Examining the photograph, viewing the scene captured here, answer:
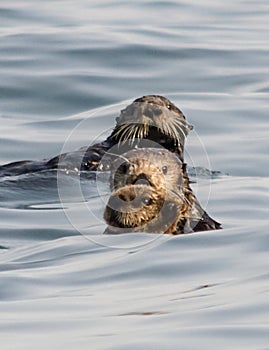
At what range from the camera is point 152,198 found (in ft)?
22.7

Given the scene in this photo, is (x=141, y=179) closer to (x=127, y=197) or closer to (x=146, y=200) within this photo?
(x=146, y=200)

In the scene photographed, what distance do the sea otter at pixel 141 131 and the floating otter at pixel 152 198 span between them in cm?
189

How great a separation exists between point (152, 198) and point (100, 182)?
103 inches

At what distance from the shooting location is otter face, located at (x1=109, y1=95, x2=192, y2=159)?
31.1 feet

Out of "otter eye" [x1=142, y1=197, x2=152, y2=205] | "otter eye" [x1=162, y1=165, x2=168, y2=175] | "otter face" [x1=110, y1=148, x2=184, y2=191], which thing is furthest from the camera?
"otter eye" [x1=162, y1=165, x2=168, y2=175]

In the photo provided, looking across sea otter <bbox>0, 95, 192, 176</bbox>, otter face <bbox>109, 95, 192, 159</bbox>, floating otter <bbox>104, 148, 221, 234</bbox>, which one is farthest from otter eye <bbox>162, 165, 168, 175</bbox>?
otter face <bbox>109, 95, 192, 159</bbox>

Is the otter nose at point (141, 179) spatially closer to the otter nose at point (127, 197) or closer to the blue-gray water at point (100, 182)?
the otter nose at point (127, 197)

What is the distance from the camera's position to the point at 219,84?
14.2 meters

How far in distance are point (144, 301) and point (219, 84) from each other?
8.46 meters

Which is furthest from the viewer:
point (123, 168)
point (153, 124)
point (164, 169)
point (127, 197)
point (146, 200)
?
point (153, 124)

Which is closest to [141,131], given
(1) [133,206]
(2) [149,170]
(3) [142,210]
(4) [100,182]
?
(4) [100,182]

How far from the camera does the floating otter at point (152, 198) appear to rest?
6.87 metres

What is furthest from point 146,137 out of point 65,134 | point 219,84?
point 219,84

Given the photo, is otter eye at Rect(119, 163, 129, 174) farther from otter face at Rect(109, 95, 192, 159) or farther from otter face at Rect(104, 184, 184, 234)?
otter face at Rect(109, 95, 192, 159)
